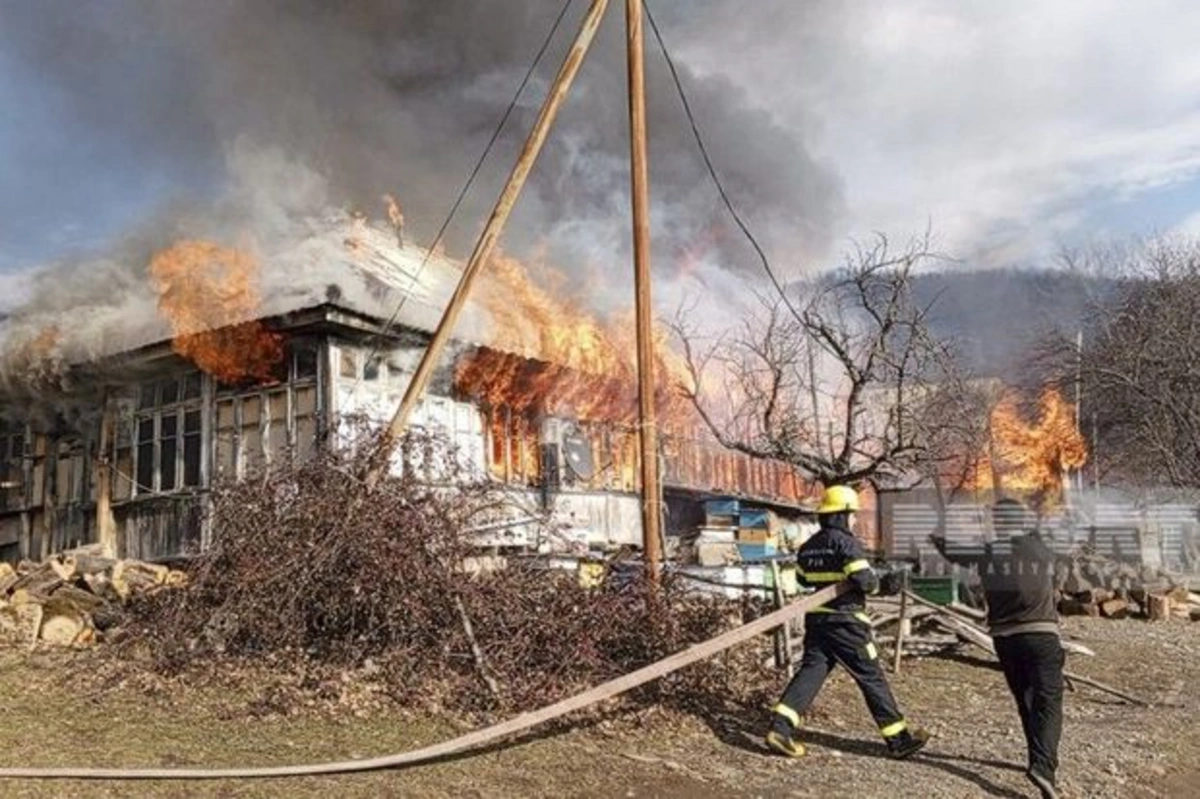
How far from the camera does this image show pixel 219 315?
1353 cm

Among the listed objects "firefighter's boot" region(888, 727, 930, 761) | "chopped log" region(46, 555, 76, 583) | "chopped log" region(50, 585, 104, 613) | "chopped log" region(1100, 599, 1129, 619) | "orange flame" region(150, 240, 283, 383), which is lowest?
"chopped log" region(1100, 599, 1129, 619)

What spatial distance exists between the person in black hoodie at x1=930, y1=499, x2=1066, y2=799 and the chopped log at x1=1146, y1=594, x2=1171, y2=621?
37.1 ft

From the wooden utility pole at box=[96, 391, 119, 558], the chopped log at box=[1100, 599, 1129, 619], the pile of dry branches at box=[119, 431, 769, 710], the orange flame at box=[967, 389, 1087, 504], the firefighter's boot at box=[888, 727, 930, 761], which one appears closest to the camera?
the firefighter's boot at box=[888, 727, 930, 761]

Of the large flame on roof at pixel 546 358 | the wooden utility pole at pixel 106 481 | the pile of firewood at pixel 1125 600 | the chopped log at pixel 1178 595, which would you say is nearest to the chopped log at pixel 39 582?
the wooden utility pole at pixel 106 481

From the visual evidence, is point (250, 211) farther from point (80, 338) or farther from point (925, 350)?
point (925, 350)

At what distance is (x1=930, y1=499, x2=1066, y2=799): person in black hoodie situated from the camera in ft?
20.1

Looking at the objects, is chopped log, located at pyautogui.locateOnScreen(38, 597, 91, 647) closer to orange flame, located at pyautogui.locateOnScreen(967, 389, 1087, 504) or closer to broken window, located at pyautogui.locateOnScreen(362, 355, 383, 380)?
broken window, located at pyautogui.locateOnScreen(362, 355, 383, 380)

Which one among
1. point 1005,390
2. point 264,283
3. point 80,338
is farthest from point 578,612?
point 1005,390

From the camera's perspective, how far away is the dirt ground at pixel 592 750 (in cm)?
575

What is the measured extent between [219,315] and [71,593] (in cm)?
434

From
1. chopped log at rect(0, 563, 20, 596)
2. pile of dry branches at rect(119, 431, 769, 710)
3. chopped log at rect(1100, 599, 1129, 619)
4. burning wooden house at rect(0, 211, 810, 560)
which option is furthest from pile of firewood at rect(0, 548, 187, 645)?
chopped log at rect(1100, 599, 1129, 619)

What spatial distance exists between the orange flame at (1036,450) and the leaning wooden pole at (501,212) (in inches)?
449

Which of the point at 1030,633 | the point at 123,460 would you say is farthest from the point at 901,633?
the point at 123,460

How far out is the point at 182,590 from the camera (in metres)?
8.62
